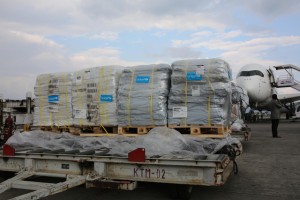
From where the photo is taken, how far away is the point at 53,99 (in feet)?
24.9

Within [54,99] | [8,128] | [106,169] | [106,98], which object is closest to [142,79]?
[106,98]

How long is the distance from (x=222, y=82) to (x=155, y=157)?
2.68 m

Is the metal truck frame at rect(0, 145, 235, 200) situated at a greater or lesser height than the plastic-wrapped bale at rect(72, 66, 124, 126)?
lesser

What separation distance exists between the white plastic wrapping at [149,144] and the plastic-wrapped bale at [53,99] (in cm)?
141

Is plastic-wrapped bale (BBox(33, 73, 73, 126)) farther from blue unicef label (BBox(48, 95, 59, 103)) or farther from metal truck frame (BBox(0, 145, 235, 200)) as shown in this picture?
metal truck frame (BBox(0, 145, 235, 200))

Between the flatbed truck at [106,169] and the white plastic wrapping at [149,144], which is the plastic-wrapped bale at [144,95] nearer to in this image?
the white plastic wrapping at [149,144]

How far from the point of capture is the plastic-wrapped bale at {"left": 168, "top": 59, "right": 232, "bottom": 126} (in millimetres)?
6289

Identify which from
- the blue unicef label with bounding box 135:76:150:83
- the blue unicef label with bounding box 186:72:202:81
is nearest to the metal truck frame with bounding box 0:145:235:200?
the blue unicef label with bounding box 186:72:202:81

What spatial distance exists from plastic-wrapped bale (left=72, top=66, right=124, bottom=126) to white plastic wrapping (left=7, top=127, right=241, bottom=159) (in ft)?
3.85

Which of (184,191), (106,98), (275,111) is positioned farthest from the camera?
(275,111)

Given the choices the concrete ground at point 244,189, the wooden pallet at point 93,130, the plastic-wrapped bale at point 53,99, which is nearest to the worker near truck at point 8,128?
the plastic-wrapped bale at point 53,99

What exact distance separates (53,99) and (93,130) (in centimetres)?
122

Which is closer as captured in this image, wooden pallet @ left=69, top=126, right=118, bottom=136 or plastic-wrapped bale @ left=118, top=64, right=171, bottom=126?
plastic-wrapped bale @ left=118, top=64, right=171, bottom=126

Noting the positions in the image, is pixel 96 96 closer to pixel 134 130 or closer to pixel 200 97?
pixel 134 130
